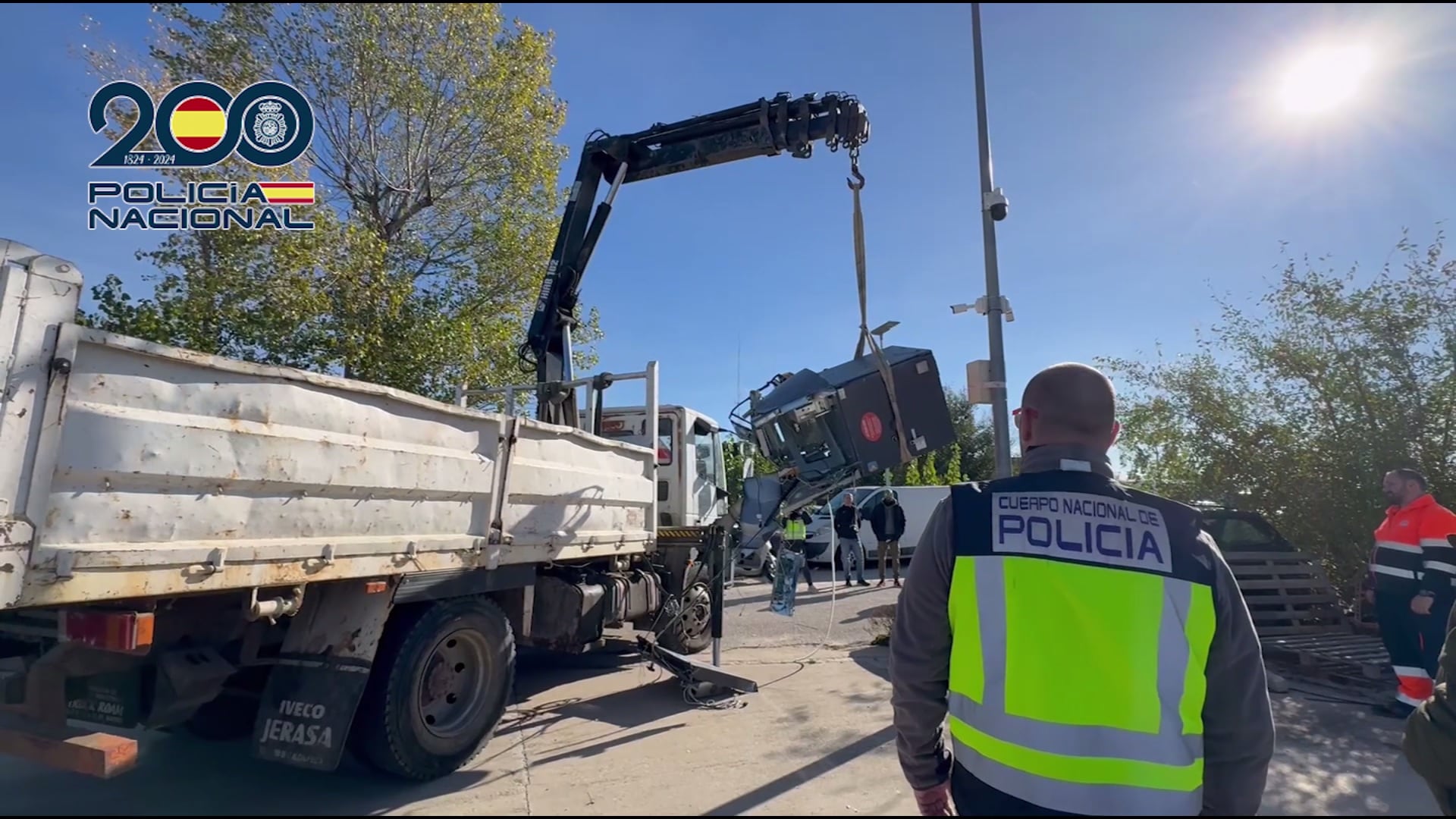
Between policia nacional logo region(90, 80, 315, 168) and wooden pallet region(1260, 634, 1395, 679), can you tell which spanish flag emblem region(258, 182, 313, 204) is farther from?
wooden pallet region(1260, 634, 1395, 679)

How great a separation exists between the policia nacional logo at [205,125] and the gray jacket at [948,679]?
36.1ft

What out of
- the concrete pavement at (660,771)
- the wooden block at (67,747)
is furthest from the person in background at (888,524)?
the wooden block at (67,747)

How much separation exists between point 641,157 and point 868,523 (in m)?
12.8

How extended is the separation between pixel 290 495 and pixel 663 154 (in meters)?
5.26

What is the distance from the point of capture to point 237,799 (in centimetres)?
412

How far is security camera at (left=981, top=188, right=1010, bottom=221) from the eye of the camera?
7.79 metres

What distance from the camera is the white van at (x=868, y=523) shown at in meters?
17.0

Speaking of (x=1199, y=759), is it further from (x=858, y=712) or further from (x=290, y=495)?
(x=858, y=712)

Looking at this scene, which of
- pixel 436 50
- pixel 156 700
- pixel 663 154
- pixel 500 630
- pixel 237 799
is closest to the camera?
Answer: pixel 156 700

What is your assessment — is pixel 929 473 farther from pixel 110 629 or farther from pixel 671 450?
pixel 110 629

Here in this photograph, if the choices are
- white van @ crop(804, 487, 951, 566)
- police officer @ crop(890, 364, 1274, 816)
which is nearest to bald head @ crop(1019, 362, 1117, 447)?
police officer @ crop(890, 364, 1274, 816)

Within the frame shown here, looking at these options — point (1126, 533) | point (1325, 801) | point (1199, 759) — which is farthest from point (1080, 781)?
point (1325, 801)

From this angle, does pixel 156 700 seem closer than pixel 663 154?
Yes

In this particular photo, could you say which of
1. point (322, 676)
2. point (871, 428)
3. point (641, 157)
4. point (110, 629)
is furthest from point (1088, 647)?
point (641, 157)
